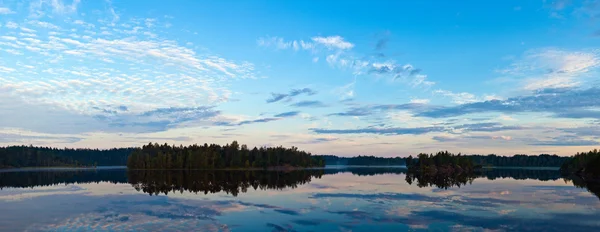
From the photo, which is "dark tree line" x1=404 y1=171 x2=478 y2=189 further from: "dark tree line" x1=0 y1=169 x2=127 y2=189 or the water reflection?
"dark tree line" x1=0 y1=169 x2=127 y2=189

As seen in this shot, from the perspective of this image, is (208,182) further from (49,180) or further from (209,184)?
(49,180)

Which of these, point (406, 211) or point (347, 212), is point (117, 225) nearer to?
point (347, 212)

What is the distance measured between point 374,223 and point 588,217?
22357 mm

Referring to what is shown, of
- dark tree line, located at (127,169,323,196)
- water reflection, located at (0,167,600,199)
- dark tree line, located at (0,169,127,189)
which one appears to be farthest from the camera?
dark tree line, located at (0,169,127,189)

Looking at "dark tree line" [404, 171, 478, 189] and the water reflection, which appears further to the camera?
"dark tree line" [404, 171, 478, 189]

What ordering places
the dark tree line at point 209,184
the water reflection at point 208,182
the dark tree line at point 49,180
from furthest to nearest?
the dark tree line at point 49,180
the water reflection at point 208,182
the dark tree line at point 209,184

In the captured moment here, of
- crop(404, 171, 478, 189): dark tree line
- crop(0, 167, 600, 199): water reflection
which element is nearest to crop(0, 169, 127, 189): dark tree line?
crop(0, 167, 600, 199): water reflection

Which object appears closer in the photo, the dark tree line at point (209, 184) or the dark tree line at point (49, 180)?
the dark tree line at point (209, 184)

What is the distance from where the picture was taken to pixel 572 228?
1356 inches

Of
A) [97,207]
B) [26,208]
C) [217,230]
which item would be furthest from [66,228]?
[26,208]

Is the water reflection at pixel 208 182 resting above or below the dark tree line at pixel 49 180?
above

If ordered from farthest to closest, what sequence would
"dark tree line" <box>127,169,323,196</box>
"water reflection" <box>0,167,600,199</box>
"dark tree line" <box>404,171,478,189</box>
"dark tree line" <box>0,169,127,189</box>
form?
"dark tree line" <box>0,169,127,189</box> < "dark tree line" <box>404,171,478,189</box> < "water reflection" <box>0,167,600,199</box> < "dark tree line" <box>127,169,323,196</box>

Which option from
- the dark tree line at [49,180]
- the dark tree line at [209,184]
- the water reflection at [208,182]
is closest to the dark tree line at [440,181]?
the water reflection at [208,182]

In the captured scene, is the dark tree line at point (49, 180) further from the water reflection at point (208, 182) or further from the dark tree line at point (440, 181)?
the dark tree line at point (440, 181)
